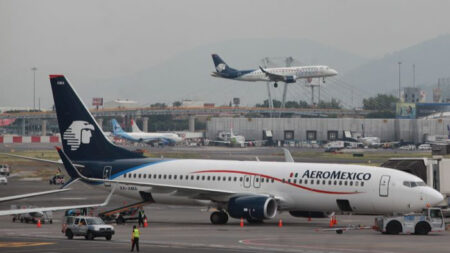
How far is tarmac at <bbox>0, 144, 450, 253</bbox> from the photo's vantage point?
145 ft

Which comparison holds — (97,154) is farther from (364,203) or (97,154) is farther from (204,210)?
(364,203)

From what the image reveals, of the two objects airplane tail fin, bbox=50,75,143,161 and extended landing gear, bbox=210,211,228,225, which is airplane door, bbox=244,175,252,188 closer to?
extended landing gear, bbox=210,211,228,225

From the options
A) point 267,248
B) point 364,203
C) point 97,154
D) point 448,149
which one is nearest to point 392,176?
point 364,203

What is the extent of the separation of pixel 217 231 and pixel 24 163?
93644mm

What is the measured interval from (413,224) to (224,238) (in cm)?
1157

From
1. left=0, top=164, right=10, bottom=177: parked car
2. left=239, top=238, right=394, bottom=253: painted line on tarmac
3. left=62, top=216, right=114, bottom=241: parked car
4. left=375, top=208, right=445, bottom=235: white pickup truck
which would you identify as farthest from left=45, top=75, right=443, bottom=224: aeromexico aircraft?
left=0, top=164, right=10, bottom=177: parked car

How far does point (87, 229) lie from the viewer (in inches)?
1954

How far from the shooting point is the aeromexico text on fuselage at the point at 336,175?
58719mm

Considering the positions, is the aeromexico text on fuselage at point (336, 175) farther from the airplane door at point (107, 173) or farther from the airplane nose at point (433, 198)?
the airplane door at point (107, 173)

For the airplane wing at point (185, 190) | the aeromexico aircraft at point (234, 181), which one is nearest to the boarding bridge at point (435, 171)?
the aeromexico aircraft at point (234, 181)

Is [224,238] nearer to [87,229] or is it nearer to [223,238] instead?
[223,238]

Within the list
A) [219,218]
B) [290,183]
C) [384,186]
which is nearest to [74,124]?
[219,218]

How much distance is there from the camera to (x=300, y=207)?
60594mm

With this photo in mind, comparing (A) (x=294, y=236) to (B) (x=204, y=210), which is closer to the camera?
(A) (x=294, y=236)
